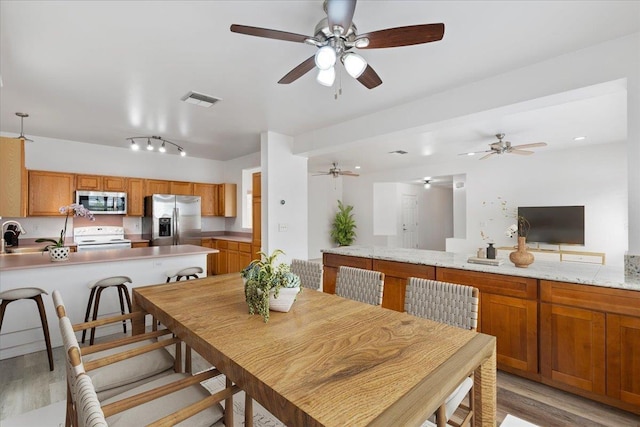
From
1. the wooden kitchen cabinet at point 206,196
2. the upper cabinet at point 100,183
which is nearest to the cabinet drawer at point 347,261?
the wooden kitchen cabinet at point 206,196

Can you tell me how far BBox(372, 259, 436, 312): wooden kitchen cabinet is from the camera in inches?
118

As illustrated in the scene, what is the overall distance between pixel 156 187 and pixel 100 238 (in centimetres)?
128

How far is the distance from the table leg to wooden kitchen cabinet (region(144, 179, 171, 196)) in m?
5.94

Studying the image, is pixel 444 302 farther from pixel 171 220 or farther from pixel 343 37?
pixel 171 220

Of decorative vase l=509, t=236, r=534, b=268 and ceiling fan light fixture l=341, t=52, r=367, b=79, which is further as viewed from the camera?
decorative vase l=509, t=236, r=534, b=268

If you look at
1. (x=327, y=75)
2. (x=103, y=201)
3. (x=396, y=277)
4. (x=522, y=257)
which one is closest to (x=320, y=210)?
(x=103, y=201)

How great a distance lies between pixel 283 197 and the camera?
15.1ft

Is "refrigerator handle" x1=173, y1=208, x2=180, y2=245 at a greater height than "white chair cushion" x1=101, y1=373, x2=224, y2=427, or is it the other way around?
"refrigerator handle" x1=173, y1=208, x2=180, y2=245

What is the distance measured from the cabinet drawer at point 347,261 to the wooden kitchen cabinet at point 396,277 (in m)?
0.12

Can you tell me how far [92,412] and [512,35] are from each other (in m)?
2.94

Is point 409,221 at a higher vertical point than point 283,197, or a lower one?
lower

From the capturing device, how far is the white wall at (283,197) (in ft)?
14.6

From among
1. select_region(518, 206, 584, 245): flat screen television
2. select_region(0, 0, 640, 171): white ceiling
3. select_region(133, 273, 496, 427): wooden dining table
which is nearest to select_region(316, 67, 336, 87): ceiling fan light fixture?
select_region(0, 0, 640, 171): white ceiling

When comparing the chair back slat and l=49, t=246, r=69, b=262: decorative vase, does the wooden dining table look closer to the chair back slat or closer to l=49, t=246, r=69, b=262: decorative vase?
the chair back slat
